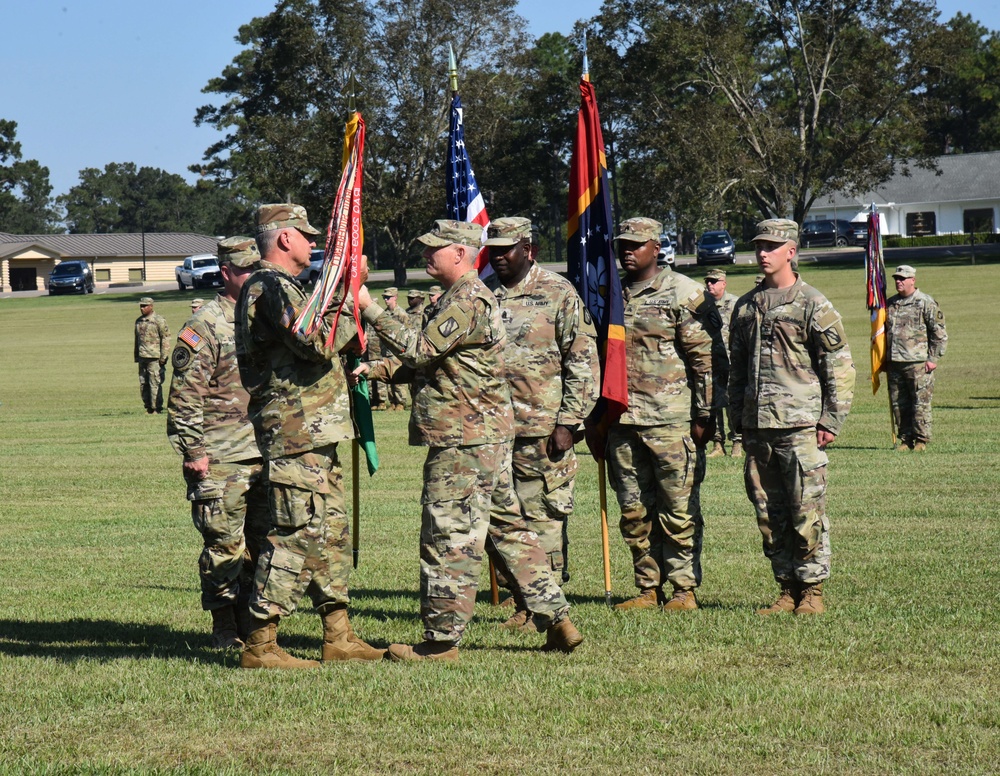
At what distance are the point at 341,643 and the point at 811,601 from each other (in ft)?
9.38

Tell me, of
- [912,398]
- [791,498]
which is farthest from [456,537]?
[912,398]

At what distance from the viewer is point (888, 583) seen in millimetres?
8484

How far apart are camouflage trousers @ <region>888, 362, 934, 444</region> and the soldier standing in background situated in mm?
9819

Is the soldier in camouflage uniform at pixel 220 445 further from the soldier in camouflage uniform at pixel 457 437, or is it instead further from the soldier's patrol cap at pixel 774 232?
the soldier's patrol cap at pixel 774 232

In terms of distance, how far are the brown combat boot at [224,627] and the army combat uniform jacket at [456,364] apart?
1.70m

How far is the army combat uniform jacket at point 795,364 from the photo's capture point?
7.70m

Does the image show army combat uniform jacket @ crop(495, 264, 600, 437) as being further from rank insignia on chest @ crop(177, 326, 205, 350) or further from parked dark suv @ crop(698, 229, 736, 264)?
parked dark suv @ crop(698, 229, 736, 264)

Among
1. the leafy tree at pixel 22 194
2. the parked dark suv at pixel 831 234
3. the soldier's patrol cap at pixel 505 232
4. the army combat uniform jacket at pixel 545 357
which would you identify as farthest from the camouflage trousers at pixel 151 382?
the leafy tree at pixel 22 194

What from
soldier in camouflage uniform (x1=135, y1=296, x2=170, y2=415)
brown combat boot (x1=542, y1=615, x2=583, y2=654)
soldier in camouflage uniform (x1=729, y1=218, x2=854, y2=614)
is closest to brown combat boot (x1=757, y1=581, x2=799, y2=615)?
soldier in camouflage uniform (x1=729, y1=218, x2=854, y2=614)

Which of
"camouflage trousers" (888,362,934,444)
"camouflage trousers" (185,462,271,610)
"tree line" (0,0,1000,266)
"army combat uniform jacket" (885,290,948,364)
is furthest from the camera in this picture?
"tree line" (0,0,1000,266)

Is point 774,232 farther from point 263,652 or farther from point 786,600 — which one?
point 263,652

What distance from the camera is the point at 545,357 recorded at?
25.0ft

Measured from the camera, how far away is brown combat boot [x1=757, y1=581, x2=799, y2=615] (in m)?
7.72

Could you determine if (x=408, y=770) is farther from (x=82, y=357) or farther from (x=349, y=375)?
(x=82, y=357)
